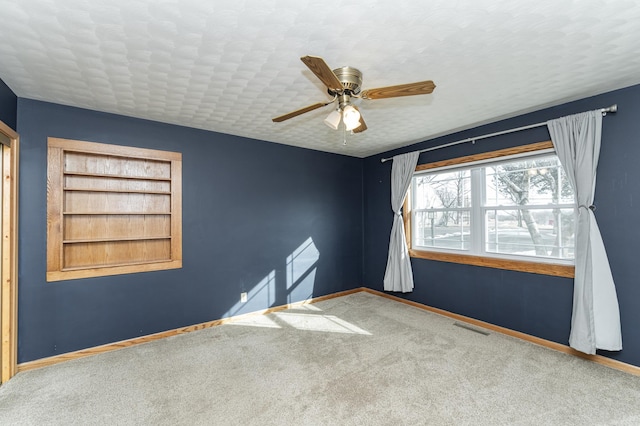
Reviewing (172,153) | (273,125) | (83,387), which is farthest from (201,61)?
(83,387)

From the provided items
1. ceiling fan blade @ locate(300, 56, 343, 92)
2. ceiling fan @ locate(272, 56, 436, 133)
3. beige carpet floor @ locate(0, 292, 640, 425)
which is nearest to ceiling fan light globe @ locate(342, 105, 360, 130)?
ceiling fan @ locate(272, 56, 436, 133)

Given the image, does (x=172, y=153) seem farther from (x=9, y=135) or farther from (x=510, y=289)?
(x=510, y=289)

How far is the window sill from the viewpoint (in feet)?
9.31

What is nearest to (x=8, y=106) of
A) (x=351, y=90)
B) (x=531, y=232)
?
(x=351, y=90)

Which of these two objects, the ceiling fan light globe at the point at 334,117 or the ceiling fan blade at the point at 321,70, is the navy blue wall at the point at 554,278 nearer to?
the ceiling fan light globe at the point at 334,117

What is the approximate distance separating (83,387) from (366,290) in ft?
12.5

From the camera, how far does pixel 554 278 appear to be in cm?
289

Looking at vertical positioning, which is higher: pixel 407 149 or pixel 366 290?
pixel 407 149

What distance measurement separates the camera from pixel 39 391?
7.30 ft

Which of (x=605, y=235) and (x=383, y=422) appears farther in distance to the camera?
(x=605, y=235)

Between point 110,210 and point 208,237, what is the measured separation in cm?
103

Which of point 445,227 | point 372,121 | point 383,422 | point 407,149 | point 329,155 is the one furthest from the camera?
point 329,155

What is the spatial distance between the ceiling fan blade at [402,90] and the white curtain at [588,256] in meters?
1.82

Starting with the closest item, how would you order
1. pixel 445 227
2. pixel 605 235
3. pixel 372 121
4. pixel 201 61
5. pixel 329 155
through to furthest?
pixel 201 61 → pixel 605 235 → pixel 372 121 → pixel 445 227 → pixel 329 155
